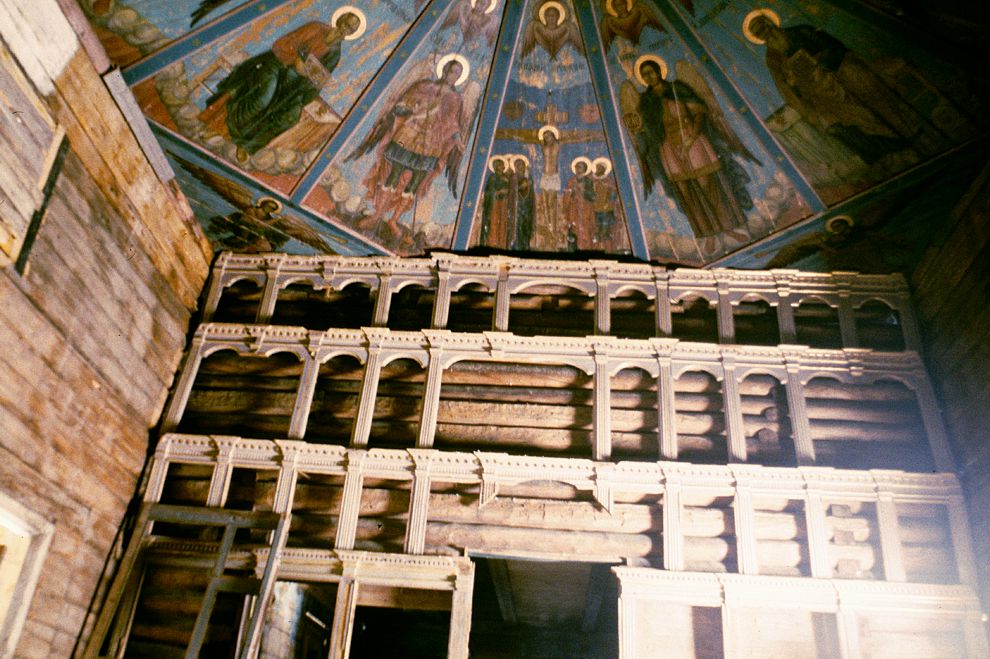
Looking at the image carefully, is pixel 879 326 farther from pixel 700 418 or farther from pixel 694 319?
pixel 700 418

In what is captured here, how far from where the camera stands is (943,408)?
897 centimetres

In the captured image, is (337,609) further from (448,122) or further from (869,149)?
(869,149)

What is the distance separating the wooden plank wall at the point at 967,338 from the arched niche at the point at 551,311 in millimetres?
4379

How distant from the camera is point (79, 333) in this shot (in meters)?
7.83

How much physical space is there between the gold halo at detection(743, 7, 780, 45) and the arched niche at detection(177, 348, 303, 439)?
24.3ft

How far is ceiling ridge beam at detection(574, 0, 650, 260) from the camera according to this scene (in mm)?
10109

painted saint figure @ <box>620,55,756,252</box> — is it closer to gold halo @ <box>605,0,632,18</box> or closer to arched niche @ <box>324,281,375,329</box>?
gold halo @ <box>605,0,632,18</box>

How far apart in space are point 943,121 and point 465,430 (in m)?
6.91

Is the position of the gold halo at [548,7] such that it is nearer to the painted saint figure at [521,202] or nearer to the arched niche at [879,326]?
the painted saint figure at [521,202]

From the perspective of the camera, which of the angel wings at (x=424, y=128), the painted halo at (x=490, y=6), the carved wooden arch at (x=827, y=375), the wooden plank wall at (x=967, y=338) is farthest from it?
the angel wings at (x=424, y=128)

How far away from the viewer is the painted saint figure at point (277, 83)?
30.7 feet

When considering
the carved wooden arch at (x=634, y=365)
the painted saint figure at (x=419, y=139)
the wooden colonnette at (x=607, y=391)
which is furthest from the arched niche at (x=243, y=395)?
the carved wooden arch at (x=634, y=365)

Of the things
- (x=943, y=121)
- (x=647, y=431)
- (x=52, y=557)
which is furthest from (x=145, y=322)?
(x=943, y=121)

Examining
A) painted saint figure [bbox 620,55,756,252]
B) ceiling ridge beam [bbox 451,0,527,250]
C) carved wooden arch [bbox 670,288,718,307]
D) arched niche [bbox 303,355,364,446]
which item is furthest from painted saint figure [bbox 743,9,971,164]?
arched niche [bbox 303,355,364,446]
